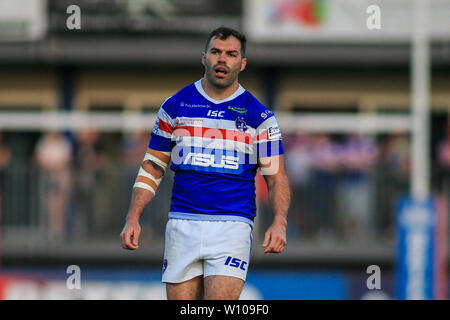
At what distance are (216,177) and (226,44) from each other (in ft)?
2.52

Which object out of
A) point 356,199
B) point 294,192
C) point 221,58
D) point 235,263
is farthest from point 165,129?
point 356,199

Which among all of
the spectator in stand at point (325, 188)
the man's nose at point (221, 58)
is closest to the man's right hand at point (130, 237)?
the man's nose at point (221, 58)

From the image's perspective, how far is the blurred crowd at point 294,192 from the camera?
48.7 feet

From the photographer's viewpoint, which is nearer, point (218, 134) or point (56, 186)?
point (218, 134)

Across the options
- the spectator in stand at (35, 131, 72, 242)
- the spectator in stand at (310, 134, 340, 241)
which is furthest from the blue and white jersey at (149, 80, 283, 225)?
the spectator in stand at (35, 131, 72, 242)

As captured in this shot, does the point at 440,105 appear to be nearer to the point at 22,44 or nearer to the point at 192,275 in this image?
the point at 22,44

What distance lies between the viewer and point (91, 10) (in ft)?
61.9

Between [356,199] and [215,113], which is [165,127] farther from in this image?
[356,199]

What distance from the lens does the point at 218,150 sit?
534 cm

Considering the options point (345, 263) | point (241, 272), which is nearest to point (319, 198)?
point (345, 263)

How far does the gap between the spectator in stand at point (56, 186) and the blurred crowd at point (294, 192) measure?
2cm

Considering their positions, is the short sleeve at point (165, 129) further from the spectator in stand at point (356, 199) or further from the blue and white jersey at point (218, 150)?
the spectator in stand at point (356, 199)

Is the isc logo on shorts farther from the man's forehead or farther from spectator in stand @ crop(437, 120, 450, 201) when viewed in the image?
spectator in stand @ crop(437, 120, 450, 201)

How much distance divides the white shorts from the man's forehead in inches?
39.6
